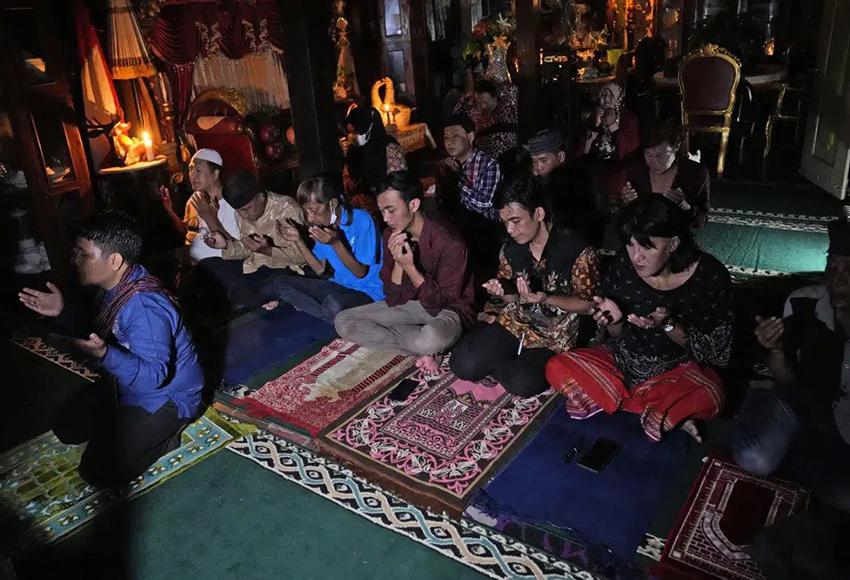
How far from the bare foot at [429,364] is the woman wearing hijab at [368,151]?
2.61 m

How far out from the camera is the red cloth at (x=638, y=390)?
9.38ft

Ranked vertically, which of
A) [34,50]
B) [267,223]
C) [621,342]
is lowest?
[621,342]

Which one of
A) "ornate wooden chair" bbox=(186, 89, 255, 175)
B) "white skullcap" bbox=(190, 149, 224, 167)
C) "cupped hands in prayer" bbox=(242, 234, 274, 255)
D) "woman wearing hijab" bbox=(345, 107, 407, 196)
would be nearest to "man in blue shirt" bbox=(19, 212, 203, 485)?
"cupped hands in prayer" bbox=(242, 234, 274, 255)

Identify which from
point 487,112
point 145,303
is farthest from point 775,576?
point 487,112

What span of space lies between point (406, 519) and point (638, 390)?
125 cm

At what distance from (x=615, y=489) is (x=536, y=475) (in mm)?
328

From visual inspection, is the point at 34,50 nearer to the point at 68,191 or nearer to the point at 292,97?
the point at 68,191

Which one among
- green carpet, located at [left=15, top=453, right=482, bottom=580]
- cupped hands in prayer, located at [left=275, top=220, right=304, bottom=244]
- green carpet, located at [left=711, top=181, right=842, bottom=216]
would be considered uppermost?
cupped hands in prayer, located at [left=275, top=220, right=304, bottom=244]

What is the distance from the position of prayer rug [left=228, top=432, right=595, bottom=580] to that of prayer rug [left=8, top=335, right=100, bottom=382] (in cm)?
151

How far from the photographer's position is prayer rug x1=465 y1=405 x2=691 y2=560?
2.47 metres

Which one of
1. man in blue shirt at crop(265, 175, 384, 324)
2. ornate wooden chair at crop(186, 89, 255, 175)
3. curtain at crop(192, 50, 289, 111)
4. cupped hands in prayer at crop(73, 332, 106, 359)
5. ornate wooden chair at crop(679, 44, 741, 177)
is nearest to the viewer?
cupped hands in prayer at crop(73, 332, 106, 359)

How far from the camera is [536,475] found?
9.17 ft

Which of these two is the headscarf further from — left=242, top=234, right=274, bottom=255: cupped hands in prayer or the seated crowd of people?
left=242, top=234, right=274, bottom=255: cupped hands in prayer

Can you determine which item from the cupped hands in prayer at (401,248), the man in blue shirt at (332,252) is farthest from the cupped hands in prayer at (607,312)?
the man in blue shirt at (332,252)
